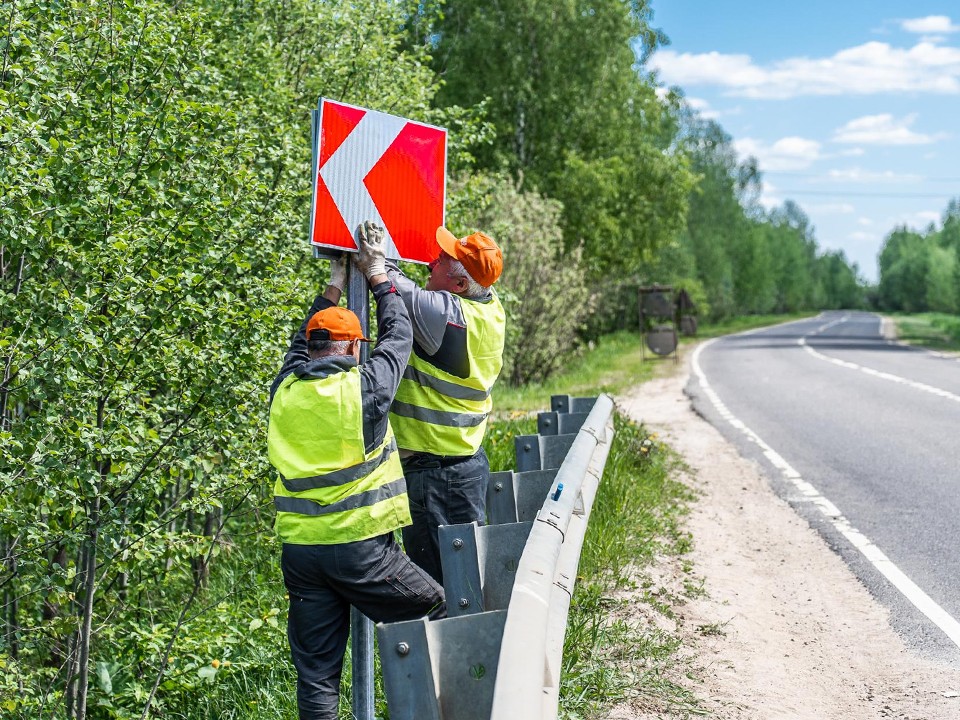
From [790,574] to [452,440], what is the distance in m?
3.24

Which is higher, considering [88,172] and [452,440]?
[88,172]

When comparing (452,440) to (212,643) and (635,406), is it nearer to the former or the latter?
(212,643)

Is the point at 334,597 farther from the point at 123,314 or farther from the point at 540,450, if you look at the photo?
the point at 123,314

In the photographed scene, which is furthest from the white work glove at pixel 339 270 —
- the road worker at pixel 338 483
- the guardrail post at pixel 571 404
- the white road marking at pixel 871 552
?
the white road marking at pixel 871 552

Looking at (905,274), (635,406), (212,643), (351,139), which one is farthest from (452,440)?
(905,274)

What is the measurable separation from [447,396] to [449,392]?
0.02m

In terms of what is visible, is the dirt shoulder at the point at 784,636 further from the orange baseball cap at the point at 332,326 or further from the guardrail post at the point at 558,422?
the orange baseball cap at the point at 332,326

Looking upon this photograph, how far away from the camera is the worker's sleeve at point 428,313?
392 centimetres

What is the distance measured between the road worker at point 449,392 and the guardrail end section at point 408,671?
5.37 feet

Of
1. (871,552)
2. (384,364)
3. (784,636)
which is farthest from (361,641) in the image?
(871,552)

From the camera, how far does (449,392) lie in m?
4.21

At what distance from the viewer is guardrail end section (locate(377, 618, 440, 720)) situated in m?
2.57

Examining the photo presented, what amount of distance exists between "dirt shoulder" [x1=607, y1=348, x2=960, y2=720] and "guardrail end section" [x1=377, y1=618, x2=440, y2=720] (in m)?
1.69

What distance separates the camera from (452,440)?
4.25m
